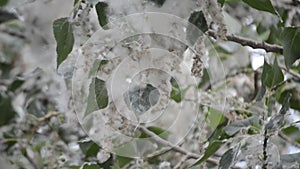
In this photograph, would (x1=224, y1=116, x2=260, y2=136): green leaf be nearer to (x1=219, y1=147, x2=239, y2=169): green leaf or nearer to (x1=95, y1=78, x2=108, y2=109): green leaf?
(x1=219, y1=147, x2=239, y2=169): green leaf

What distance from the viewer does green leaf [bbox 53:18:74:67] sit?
2.82 ft

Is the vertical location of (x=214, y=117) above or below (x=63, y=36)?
below

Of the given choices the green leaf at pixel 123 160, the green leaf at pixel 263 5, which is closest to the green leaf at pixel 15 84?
the green leaf at pixel 123 160

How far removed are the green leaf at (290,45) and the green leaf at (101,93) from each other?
10.4 inches

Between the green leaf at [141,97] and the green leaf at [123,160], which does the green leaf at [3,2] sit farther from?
the green leaf at [123,160]

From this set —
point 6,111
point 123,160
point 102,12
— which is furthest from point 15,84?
point 102,12

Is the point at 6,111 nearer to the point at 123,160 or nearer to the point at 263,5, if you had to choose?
the point at 123,160

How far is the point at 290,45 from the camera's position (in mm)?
893

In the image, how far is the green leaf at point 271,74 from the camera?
921mm

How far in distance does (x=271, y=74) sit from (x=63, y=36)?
0.31 meters

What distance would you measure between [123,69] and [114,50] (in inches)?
1.1

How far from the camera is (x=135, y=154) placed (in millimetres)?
1002

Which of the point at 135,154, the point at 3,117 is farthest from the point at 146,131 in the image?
the point at 3,117

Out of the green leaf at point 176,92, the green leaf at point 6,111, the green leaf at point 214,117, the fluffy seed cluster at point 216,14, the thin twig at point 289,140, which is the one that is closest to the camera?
the fluffy seed cluster at point 216,14
